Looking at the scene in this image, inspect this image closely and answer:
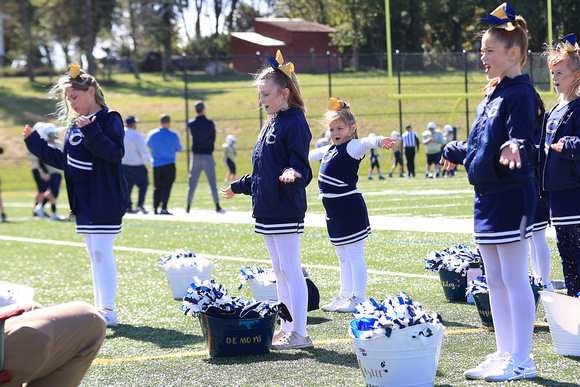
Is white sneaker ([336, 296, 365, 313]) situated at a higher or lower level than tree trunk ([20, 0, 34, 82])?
lower

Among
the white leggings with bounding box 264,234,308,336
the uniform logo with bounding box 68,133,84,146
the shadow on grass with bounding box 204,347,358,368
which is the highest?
the uniform logo with bounding box 68,133,84,146

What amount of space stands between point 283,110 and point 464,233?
5595mm

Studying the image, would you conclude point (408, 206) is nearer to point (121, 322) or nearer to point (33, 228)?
point (33, 228)

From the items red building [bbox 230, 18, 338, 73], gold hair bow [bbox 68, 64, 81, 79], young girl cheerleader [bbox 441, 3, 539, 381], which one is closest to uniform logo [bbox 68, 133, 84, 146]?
gold hair bow [bbox 68, 64, 81, 79]

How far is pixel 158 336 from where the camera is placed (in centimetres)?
550

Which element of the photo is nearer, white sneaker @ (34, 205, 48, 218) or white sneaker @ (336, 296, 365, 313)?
white sneaker @ (336, 296, 365, 313)

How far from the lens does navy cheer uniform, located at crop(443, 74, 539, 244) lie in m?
3.81

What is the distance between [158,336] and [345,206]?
5.71ft

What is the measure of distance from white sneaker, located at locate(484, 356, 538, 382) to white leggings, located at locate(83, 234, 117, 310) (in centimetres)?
314

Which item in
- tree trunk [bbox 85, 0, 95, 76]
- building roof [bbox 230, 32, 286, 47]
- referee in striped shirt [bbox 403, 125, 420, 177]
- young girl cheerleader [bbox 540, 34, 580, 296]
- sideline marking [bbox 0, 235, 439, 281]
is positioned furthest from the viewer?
building roof [bbox 230, 32, 286, 47]

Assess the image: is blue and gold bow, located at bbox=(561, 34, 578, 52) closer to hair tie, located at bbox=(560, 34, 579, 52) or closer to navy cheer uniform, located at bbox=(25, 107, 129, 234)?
hair tie, located at bbox=(560, 34, 579, 52)

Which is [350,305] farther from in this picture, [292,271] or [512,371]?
[512,371]

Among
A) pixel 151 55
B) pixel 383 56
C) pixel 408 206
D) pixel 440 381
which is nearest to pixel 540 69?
pixel 383 56

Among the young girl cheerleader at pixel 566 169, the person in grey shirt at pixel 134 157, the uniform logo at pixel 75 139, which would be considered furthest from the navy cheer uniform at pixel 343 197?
the person in grey shirt at pixel 134 157
